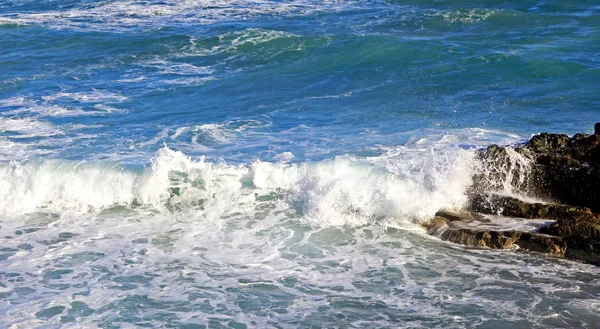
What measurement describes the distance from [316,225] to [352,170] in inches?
63.2

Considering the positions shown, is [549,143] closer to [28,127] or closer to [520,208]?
[520,208]

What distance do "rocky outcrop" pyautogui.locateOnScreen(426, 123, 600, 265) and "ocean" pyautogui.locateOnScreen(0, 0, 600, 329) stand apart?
194 mm

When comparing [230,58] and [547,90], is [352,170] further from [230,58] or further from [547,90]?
[230,58]

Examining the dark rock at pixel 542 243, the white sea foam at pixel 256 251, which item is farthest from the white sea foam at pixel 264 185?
the dark rock at pixel 542 243

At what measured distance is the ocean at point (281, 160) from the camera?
911cm

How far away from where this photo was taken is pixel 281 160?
13844 millimetres

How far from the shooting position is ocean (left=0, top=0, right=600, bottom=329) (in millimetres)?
9109

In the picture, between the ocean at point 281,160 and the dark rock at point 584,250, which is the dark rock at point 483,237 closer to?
the ocean at point 281,160

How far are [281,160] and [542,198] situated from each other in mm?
4608

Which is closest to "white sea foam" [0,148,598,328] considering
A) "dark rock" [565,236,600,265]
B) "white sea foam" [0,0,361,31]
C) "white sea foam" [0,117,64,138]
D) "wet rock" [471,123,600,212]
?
"dark rock" [565,236,600,265]

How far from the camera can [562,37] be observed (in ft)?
69.3

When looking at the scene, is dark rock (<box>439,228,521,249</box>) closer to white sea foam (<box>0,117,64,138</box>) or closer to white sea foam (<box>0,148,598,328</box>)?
white sea foam (<box>0,148,598,328</box>)

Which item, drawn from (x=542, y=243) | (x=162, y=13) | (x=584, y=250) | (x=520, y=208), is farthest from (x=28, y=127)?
(x=162, y=13)

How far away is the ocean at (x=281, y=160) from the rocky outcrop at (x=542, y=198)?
194mm
